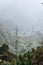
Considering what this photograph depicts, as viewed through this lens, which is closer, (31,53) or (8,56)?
(31,53)

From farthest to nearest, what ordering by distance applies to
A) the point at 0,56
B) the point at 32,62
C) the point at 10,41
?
the point at 10,41 < the point at 0,56 < the point at 32,62

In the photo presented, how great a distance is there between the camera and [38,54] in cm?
2727

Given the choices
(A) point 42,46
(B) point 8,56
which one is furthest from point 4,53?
(A) point 42,46

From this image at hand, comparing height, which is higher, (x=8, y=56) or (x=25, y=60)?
(x=25, y=60)

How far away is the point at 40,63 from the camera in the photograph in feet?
87.1

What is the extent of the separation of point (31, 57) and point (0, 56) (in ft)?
38.4

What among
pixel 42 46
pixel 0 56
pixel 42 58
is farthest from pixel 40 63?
pixel 0 56

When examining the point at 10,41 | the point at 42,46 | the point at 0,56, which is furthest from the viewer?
the point at 10,41

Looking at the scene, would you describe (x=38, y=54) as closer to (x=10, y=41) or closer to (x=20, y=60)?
(x=20, y=60)

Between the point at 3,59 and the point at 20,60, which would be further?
the point at 3,59

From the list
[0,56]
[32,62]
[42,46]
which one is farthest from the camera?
[0,56]

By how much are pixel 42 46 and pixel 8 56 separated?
456 inches

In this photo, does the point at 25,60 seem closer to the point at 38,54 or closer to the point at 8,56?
the point at 38,54

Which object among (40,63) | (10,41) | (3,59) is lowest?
(10,41)
